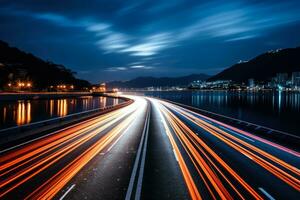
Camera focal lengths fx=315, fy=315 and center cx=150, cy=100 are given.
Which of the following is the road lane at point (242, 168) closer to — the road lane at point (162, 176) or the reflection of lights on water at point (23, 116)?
the road lane at point (162, 176)

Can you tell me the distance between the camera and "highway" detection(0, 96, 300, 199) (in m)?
9.40

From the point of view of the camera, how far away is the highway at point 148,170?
9.40m

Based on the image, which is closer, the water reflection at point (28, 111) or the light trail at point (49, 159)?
the light trail at point (49, 159)

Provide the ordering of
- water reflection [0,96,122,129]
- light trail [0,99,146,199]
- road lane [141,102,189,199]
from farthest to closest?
water reflection [0,96,122,129] → light trail [0,99,146,199] → road lane [141,102,189,199]

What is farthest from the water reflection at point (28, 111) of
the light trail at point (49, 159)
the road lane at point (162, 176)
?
the road lane at point (162, 176)

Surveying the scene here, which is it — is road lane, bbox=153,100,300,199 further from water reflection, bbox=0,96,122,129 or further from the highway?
water reflection, bbox=0,96,122,129

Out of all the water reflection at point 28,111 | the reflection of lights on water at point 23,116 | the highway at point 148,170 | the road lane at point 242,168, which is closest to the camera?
the highway at point 148,170

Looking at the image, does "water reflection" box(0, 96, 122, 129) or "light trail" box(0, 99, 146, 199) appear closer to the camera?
"light trail" box(0, 99, 146, 199)

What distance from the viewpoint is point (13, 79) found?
13725 cm

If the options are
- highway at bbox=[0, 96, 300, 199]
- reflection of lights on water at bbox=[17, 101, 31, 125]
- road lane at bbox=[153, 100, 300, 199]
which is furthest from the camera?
reflection of lights on water at bbox=[17, 101, 31, 125]

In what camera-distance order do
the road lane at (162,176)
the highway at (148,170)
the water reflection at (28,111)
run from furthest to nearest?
the water reflection at (28,111) < the highway at (148,170) < the road lane at (162,176)

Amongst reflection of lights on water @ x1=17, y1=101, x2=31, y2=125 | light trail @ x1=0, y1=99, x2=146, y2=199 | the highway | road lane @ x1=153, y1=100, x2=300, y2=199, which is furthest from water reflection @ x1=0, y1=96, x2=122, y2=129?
road lane @ x1=153, y1=100, x2=300, y2=199

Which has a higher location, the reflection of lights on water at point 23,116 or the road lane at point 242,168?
the road lane at point 242,168

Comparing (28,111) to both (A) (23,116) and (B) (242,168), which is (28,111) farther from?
(B) (242,168)
